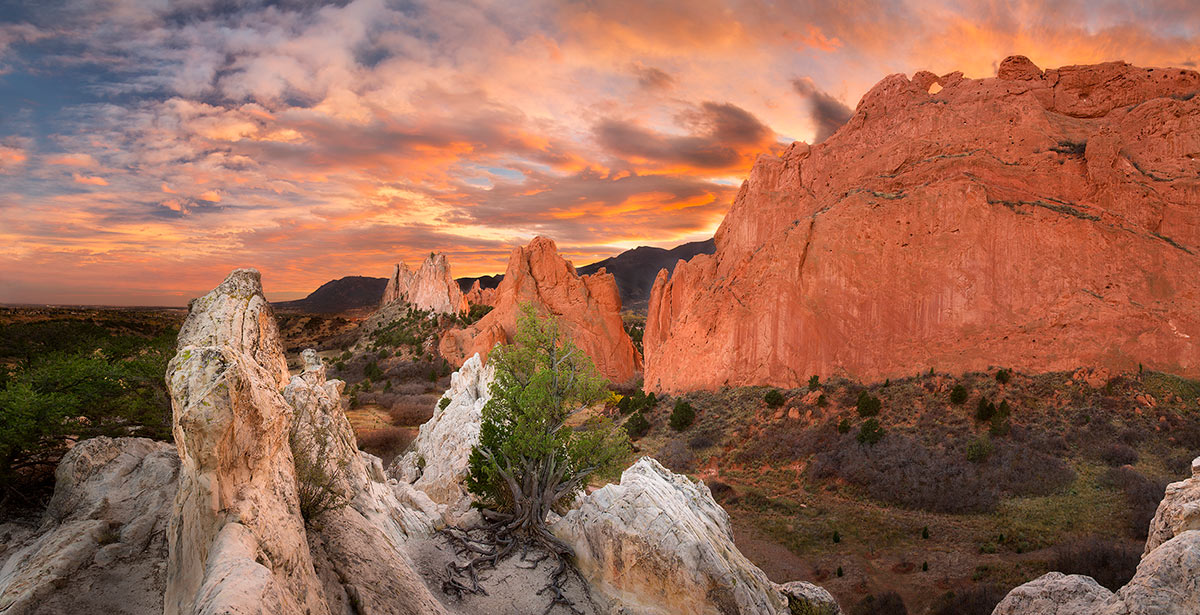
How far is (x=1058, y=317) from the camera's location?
33.6m

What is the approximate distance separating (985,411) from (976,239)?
40.9 feet

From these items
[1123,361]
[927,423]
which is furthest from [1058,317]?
[927,423]

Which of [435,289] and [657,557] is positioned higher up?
[435,289]

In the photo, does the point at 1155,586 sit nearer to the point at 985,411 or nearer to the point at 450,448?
the point at 450,448

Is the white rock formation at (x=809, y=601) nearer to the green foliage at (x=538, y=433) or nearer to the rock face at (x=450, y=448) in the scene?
the green foliage at (x=538, y=433)

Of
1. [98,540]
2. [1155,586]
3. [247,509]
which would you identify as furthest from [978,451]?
[98,540]

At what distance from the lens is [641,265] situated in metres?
183

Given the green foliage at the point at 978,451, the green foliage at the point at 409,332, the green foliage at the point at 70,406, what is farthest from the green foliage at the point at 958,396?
the green foliage at the point at 409,332

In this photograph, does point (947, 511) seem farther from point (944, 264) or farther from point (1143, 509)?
point (944, 264)

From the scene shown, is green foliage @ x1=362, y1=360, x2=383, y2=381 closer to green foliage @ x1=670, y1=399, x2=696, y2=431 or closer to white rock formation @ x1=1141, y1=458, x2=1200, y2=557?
green foliage @ x1=670, y1=399, x2=696, y2=431

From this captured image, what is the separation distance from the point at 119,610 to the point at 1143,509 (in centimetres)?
3057

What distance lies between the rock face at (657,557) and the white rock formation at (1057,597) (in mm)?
4983

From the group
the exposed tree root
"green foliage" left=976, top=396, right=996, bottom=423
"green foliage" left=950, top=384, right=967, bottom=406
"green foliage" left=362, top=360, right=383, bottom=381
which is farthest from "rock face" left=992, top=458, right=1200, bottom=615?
"green foliage" left=362, top=360, right=383, bottom=381

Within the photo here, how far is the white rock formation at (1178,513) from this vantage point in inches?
366
